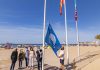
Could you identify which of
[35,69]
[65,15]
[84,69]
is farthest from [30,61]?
[65,15]

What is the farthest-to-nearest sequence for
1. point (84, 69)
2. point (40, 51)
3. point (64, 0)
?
point (64, 0)
point (40, 51)
point (84, 69)

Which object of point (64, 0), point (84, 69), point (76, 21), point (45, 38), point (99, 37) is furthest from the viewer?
point (99, 37)

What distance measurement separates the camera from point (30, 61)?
20484 millimetres

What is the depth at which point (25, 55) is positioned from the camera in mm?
22109

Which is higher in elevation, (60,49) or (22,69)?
(60,49)

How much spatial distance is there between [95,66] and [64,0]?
7.85m

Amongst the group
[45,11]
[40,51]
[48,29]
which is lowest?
[40,51]

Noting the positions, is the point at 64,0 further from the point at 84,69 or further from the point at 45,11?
the point at 84,69

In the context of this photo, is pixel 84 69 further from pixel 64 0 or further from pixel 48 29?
pixel 64 0

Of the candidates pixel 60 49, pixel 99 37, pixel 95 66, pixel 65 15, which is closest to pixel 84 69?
pixel 95 66

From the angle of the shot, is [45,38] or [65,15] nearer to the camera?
[45,38]

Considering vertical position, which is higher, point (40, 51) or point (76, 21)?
point (76, 21)

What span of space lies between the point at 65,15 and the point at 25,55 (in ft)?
18.1

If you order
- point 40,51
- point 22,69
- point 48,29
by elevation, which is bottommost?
point 22,69
